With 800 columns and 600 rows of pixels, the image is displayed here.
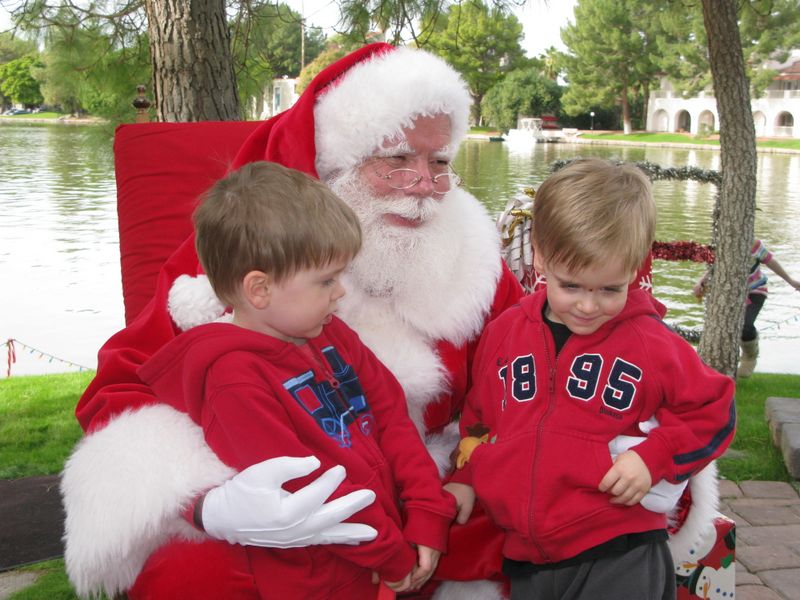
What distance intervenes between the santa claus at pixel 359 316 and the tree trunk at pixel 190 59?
1478 millimetres

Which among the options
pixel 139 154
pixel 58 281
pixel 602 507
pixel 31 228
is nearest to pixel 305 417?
pixel 602 507

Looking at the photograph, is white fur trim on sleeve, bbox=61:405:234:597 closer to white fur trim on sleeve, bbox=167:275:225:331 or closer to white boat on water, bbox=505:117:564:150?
white fur trim on sleeve, bbox=167:275:225:331

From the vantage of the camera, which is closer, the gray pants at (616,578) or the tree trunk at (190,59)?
the gray pants at (616,578)

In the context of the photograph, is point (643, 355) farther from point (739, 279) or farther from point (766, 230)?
point (766, 230)

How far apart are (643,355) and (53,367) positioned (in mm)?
5473

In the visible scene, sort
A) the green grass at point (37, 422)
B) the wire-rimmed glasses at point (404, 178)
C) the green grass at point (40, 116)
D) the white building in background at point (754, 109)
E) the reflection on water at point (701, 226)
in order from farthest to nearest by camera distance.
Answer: the green grass at point (40, 116)
the white building in background at point (754, 109)
the reflection on water at point (701, 226)
the green grass at point (37, 422)
the wire-rimmed glasses at point (404, 178)

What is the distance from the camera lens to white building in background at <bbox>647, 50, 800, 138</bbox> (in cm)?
4207

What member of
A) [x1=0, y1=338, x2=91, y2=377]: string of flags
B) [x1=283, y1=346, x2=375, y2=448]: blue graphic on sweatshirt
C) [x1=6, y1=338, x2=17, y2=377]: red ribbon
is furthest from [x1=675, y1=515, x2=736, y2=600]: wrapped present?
[x1=6, y1=338, x2=17, y2=377]: red ribbon

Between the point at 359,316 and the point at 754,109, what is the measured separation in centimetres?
4642

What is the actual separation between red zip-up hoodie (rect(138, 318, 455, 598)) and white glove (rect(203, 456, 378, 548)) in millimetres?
48

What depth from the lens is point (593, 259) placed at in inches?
64.9

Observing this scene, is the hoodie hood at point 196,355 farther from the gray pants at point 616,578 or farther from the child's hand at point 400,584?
the gray pants at point 616,578

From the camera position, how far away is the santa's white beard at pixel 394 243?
217 centimetres

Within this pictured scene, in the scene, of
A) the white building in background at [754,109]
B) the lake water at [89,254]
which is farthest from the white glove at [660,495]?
the white building in background at [754,109]
